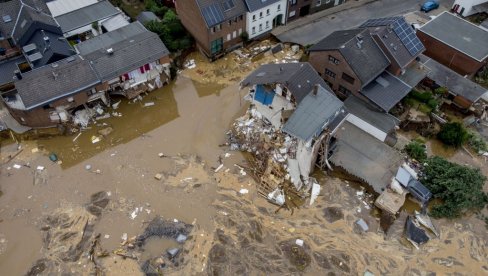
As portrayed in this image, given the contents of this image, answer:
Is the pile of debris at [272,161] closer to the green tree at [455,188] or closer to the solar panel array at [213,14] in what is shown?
the green tree at [455,188]

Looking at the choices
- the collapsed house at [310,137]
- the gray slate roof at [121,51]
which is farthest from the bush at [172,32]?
the collapsed house at [310,137]

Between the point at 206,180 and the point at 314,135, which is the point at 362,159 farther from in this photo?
the point at 206,180

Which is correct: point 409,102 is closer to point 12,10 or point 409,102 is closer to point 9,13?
point 12,10

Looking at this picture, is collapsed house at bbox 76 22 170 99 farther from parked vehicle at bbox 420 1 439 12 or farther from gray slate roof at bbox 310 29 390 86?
parked vehicle at bbox 420 1 439 12

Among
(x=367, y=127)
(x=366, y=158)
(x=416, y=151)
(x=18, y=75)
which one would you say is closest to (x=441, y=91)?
(x=416, y=151)

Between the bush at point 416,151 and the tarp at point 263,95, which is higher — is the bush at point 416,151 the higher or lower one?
the lower one

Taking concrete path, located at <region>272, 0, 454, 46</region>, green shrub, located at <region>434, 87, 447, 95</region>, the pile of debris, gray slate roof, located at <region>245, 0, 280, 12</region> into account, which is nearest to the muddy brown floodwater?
the pile of debris
